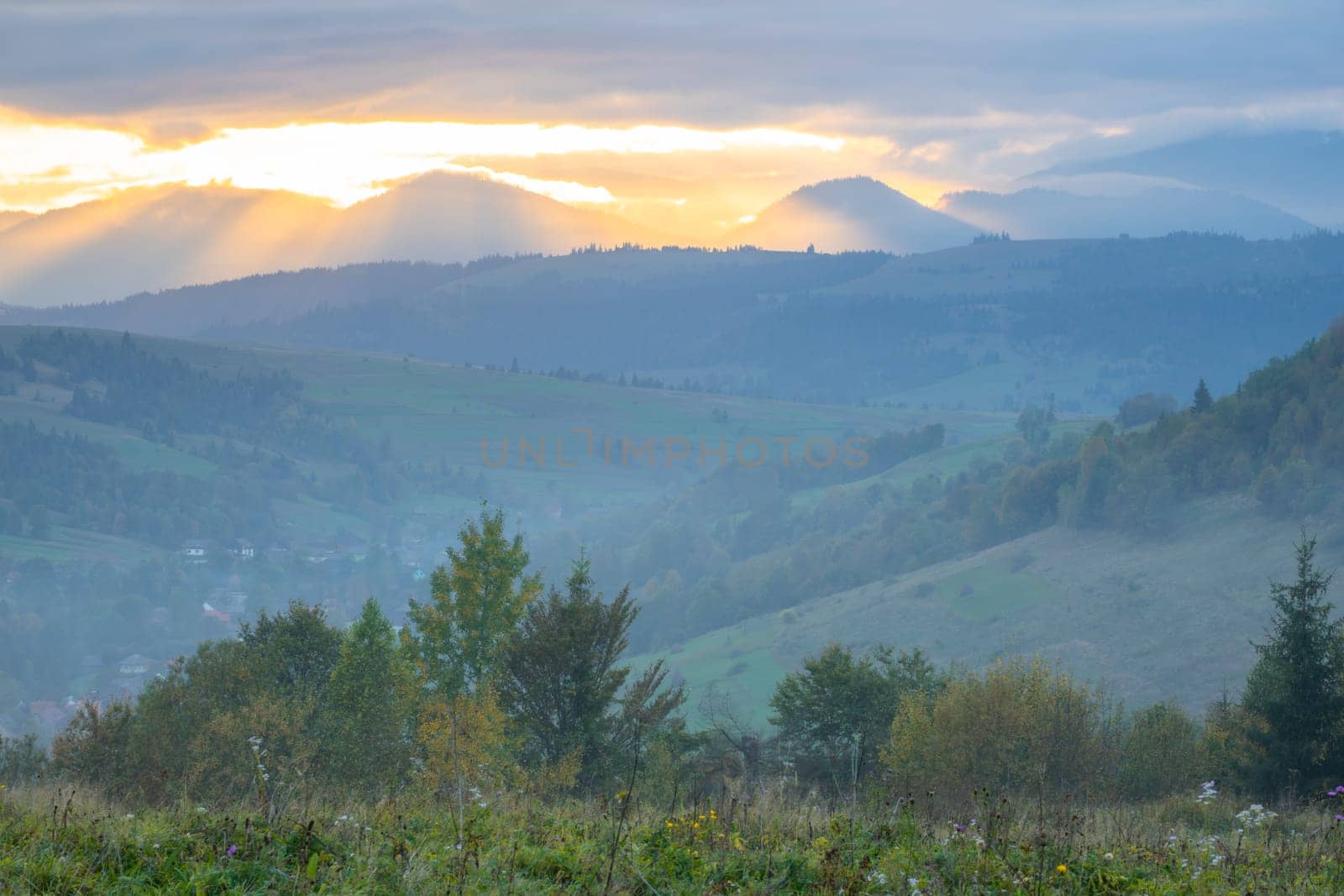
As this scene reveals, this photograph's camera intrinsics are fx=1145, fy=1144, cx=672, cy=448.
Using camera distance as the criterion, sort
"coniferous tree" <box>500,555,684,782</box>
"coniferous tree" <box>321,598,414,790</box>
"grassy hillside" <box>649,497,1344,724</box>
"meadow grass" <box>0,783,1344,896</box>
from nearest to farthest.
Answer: "meadow grass" <box>0,783,1344,896</box> < "coniferous tree" <box>321,598,414,790</box> < "coniferous tree" <box>500,555,684,782</box> < "grassy hillside" <box>649,497,1344,724</box>

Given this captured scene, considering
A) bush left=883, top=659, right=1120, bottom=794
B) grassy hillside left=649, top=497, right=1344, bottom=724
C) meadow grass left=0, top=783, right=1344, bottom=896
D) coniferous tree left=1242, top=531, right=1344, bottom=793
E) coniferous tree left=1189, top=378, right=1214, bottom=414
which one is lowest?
grassy hillside left=649, top=497, right=1344, bottom=724

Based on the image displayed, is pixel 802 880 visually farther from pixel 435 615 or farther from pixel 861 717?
pixel 861 717

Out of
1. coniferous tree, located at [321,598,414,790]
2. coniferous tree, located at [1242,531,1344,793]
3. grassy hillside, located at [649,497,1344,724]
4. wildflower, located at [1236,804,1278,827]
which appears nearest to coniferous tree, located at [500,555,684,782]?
coniferous tree, located at [321,598,414,790]

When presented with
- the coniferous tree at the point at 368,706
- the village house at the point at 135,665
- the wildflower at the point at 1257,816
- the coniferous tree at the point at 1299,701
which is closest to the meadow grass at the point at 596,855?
the wildflower at the point at 1257,816

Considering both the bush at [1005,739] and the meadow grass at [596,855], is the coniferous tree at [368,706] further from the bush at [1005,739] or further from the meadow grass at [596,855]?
the meadow grass at [596,855]

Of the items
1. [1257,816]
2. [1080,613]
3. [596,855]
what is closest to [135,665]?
[1080,613]

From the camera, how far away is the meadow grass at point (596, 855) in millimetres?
7812

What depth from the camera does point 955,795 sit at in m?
26.8

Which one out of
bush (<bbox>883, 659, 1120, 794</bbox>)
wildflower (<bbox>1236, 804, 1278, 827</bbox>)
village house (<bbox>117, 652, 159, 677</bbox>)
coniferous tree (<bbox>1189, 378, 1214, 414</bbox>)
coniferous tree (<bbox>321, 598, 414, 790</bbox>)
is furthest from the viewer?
village house (<bbox>117, 652, 159, 677</bbox>)

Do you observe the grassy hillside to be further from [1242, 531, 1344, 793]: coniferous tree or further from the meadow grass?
the meadow grass

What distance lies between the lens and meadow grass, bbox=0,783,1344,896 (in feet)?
25.6

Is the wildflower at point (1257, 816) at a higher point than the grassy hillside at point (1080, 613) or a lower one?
higher

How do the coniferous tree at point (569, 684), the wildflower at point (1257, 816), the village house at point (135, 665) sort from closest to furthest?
the wildflower at point (1257, 816), the coniferous tree at point (569, 684), the village house at point (135, 665)

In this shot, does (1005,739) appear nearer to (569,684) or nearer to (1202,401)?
(569,684)
